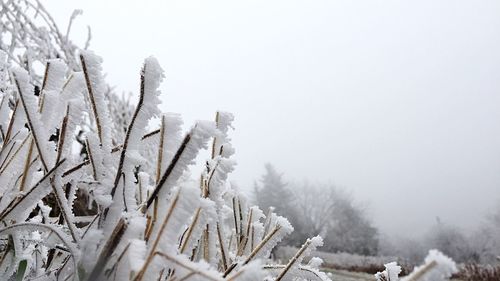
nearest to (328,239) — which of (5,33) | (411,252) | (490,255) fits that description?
(411,252)

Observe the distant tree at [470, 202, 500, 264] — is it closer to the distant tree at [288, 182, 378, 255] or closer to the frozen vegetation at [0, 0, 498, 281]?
the distant tree at [288, 182, 378, 255]

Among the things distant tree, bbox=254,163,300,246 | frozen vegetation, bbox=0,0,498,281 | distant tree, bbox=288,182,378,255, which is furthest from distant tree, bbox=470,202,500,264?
frozen vegetation, bbox=0,0,498,281

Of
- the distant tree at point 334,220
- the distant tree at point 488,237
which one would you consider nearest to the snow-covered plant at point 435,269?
the distant tree at point 334,220

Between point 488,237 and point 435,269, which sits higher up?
point 488,237

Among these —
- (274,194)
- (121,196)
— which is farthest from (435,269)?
(274,194)

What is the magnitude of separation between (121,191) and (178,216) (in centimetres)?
13

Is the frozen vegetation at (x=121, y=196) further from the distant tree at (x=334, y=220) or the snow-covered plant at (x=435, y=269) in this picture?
the distant tree at (x=334, y=220)

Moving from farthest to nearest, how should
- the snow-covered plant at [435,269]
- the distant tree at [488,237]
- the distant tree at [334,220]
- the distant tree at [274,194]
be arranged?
the distant tree at [274,194] < the distant tree at [334,220] < the distant tree at [488,237] < the snow-covered plant at [435,269]

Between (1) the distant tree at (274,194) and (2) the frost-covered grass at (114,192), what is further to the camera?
(1) the distant tree at (274,194)

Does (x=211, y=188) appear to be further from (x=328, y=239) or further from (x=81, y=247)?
(x=328, y=239)

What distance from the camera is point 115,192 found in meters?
0.52

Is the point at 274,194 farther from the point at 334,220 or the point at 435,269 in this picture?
the point at 435,269

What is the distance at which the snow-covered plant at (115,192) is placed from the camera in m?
0.42

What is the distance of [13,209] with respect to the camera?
21.5 inches
